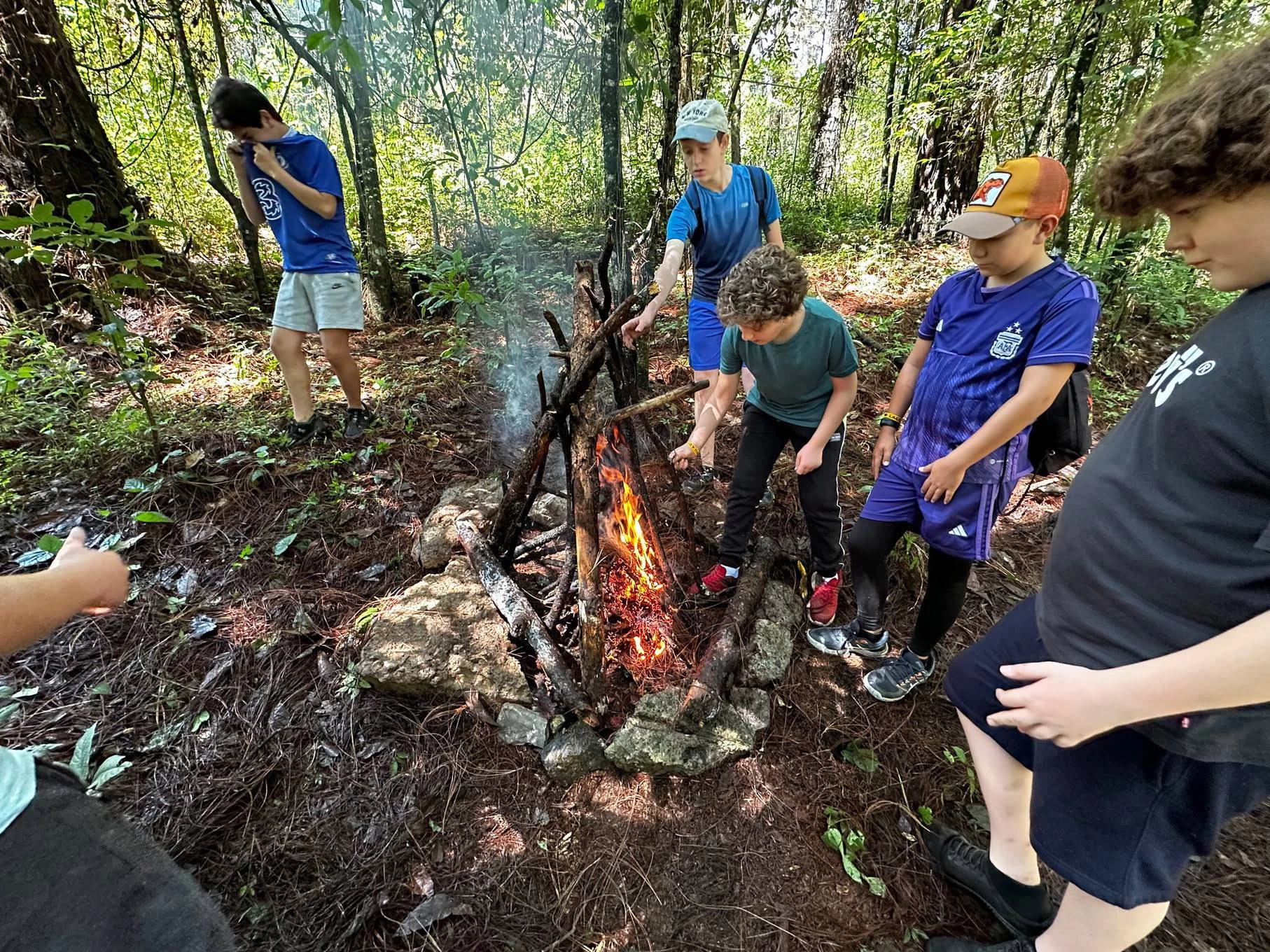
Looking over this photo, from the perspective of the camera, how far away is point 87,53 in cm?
545

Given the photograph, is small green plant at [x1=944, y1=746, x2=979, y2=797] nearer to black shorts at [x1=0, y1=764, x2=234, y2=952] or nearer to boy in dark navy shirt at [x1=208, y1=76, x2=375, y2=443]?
black shorts at [x1=0, y1=764, x2=234, y2=952]

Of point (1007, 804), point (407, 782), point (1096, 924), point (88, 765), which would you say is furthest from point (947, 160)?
point (88, 765)

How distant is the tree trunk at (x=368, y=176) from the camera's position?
3121 mm

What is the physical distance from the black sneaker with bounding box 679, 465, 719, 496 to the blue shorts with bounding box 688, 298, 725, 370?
740mm

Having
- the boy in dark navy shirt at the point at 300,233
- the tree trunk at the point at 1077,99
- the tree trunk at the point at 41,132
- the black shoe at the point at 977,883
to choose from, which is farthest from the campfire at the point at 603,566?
the tree trunk at the point at 41,132

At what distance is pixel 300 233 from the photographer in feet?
12.0

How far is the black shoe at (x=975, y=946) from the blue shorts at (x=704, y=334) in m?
3.00

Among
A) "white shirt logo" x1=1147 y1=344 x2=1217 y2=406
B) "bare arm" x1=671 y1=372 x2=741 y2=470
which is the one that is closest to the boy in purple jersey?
"white shirt logo" x1=1147 y1=344 x2=1217 y2=406

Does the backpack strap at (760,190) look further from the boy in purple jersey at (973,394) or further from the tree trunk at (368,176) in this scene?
the tree trunk at (368,176)

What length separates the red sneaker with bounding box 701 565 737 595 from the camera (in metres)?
2.95

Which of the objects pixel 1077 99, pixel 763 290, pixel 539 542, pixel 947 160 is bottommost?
pixel 539 542

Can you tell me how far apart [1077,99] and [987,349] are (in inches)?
197

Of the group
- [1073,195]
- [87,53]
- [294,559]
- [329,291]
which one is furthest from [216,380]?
[1073,195]

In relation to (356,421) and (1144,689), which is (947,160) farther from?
(1144,689)
